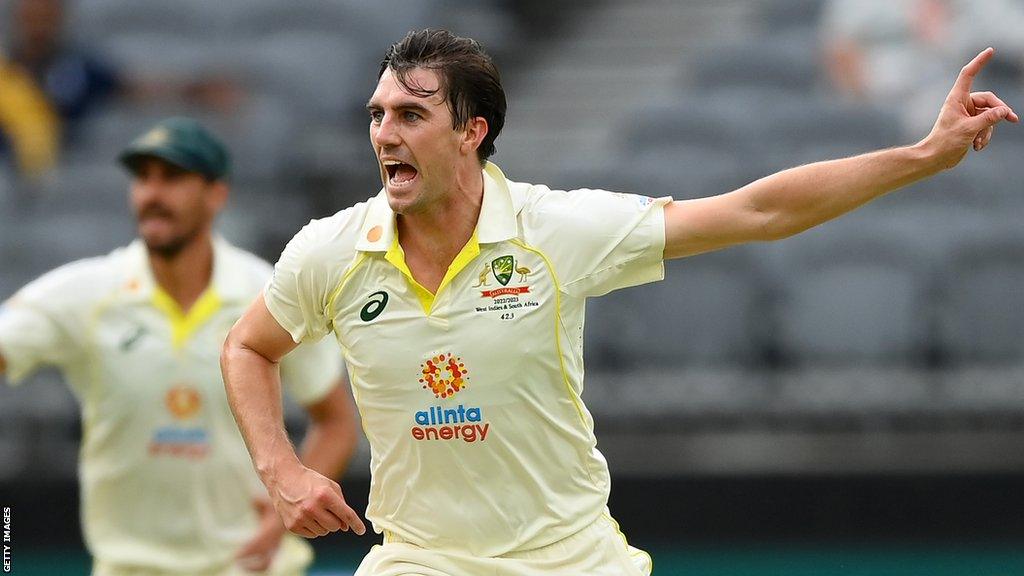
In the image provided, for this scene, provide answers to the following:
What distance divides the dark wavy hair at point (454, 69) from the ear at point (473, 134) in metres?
0.01

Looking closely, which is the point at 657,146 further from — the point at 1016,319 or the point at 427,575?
the point at 427,575

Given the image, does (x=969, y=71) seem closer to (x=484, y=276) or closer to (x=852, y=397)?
(x=484, y=276)

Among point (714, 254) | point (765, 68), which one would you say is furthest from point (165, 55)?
point (714, 254)

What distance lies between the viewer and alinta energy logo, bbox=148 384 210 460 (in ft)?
19.8

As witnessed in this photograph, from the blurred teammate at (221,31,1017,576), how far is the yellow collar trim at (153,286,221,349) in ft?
5.19

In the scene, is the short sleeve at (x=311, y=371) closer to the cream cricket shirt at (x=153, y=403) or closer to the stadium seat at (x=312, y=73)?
the cream cricket shirt at (x=153, y=403)

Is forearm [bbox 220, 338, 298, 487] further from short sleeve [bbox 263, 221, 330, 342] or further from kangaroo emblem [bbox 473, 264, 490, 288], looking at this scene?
kangaroo emblem [bbox 473, 264, 490, 288]

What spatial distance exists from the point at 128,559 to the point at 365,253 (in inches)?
77.8

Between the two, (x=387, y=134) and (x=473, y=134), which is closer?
(x=387, y=134)

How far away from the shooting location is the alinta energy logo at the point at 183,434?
6.03m

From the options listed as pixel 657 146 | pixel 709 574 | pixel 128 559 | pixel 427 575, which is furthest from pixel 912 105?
pixel 427 575

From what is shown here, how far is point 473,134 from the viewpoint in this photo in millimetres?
4586

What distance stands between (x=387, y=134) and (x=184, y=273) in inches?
81.5

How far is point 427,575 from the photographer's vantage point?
441cm
